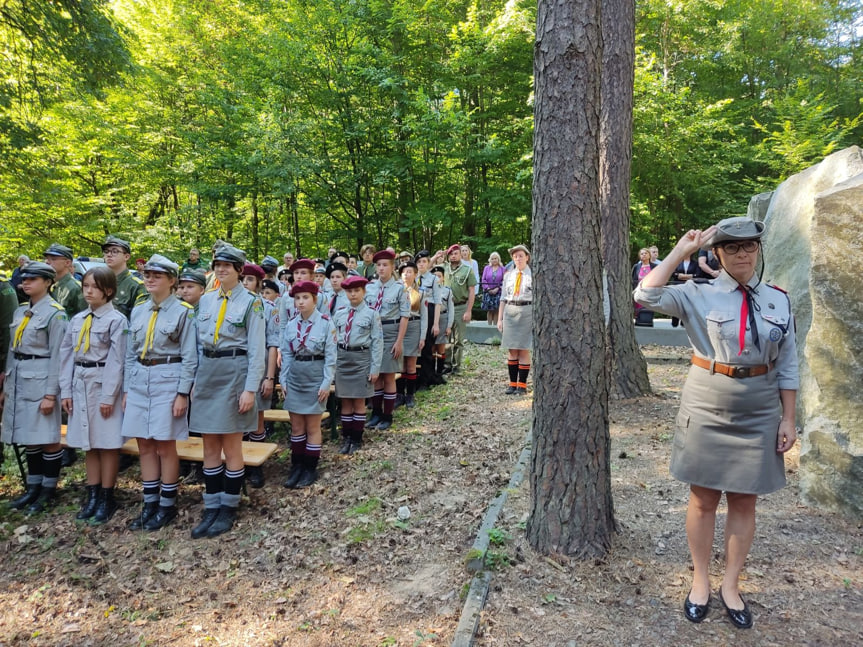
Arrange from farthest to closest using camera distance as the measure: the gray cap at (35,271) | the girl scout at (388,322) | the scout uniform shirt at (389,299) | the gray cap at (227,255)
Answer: the scout uniform shirt at (389,299) < the girl scout at (388,322) < the gray cap at (35,271) < the gray cap at (227,255)

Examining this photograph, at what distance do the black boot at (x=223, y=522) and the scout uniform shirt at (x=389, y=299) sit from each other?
3.19 metres

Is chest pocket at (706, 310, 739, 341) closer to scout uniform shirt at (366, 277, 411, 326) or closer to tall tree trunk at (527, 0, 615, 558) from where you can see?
tall tree trunk at (527, 0, 615, 558)

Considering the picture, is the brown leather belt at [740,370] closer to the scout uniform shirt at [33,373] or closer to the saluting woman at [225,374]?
the saluting woman at [225,374]

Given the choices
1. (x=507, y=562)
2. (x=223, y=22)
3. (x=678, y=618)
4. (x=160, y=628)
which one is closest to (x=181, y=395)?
(x=160, y=628)

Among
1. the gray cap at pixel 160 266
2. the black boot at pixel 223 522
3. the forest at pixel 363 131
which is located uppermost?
the forest at pixel 363 131

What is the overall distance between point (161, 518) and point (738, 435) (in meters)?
4.36

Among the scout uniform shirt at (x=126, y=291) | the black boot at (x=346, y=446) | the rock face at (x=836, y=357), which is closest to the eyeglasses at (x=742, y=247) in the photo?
the rock face at (x=836, y=357)

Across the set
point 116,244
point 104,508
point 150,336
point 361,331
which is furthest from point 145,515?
point 116,244

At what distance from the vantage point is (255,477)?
535 cm

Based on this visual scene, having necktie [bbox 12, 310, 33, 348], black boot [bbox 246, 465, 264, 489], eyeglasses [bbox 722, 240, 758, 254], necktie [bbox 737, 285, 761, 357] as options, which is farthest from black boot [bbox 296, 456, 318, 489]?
eyeglasses [bbox 722, 240, 758, 254]

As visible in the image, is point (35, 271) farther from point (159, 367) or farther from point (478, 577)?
point (478, 577)

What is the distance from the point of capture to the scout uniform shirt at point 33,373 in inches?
184

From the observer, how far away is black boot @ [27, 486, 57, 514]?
15.7 ft

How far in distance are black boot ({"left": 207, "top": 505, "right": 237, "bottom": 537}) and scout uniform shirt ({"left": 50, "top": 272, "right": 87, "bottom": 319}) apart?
3.15 meters
